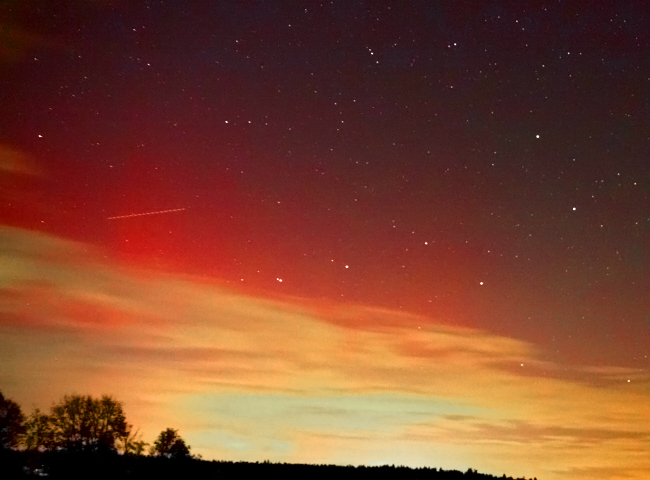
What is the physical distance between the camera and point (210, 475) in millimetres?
37656

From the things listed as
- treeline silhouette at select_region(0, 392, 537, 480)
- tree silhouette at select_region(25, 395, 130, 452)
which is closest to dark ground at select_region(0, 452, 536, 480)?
treeline silhouette at select_region(0, 392, 537, 480)

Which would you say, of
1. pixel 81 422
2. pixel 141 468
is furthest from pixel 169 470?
pixel 81 422

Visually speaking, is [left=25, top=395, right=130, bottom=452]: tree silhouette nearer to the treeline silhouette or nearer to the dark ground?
the treeline silhouette

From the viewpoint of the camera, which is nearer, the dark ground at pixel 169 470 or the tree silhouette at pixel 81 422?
the dark ground at pixel 169 470

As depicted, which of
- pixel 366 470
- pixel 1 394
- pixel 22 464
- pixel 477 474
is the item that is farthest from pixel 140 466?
pixel 1 394

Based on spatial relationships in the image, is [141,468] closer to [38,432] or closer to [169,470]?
[169,470]

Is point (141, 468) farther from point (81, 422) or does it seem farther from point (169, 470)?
point (81, 422)

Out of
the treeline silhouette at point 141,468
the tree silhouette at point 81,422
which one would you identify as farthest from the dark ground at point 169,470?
the tree silhouette at point 81,422

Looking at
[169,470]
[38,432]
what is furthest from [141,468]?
[38,432]

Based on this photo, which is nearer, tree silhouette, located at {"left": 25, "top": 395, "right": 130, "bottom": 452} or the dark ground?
the dark ground

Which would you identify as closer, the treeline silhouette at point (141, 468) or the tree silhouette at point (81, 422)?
the treeline silhouette at point (141, 468)

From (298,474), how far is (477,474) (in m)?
9.36

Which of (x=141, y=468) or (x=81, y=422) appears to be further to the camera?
(x=81, y=422)

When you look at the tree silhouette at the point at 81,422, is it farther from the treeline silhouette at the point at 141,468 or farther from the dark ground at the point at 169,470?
the dark ground at the point at 169,470
